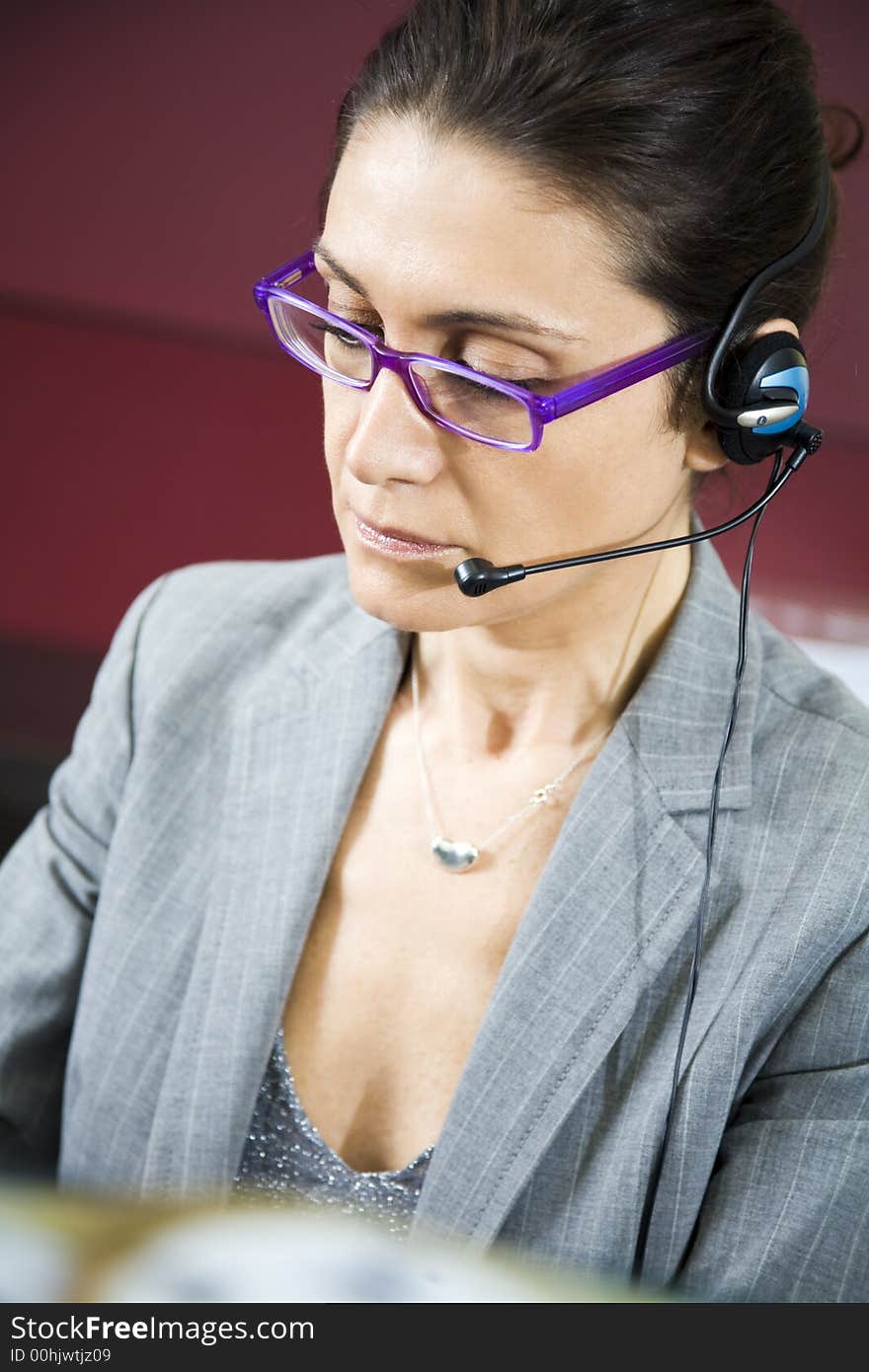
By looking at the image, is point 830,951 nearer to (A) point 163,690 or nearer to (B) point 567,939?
(B) point 567,939

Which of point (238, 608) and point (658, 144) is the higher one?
point (658, 144)

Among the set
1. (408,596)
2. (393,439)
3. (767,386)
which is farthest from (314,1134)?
(767,386)

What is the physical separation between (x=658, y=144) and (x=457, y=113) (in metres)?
0.12

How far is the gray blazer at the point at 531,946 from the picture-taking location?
34.9 inches

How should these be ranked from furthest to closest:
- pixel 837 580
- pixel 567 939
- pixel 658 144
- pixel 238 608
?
pixel 837 580
pixel 238 608
pixel 567 939
pixel 658 144

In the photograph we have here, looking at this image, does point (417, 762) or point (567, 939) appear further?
point (417, 762)

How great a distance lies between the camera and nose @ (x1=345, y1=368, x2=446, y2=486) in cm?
84

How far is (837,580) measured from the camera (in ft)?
4.93

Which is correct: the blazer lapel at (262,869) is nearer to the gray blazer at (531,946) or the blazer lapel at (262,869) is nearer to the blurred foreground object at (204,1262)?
the gray blazer at (531,946)

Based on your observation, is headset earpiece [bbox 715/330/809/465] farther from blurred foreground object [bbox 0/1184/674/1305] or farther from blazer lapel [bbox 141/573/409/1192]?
blurred foreground object [bbox 0/1184/674/1305]

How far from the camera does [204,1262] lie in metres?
0.47

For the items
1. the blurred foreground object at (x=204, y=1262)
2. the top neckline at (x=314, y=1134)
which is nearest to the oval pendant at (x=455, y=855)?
the top neckline at (x=314, y=1134)
